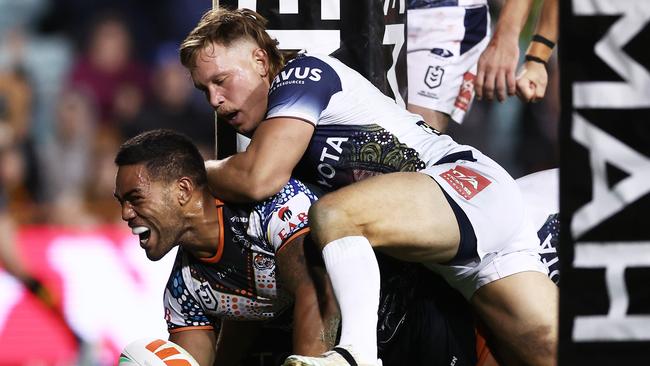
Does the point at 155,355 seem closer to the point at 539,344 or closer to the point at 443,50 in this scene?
the point at 539,344

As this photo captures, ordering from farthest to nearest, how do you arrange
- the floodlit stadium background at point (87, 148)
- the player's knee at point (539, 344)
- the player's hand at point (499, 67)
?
the floodlit stadium background at point (87, 148), the player's hand at point (499, 67), the player's knee at point (539, 344)

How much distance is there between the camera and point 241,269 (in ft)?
14.7

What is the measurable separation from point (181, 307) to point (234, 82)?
91cm

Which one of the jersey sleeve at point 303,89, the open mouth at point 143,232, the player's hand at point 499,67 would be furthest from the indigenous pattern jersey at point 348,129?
the player's hand at point 499,67

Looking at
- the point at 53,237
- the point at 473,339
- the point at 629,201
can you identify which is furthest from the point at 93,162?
the point at 629,201

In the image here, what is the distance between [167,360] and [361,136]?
3.33ft

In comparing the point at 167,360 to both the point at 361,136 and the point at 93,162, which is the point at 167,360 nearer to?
the point at 361,136

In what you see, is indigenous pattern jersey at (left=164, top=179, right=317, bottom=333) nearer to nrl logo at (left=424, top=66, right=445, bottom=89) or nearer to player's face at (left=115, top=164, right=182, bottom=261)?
player's face at (left=115, top=164, right=182, bottom=261)

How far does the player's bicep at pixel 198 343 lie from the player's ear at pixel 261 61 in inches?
40.0

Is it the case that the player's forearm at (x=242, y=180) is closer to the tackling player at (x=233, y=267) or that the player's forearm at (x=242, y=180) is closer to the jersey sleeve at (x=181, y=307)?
the tackling player at (x=233, y=267)

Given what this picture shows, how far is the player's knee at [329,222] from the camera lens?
3.80 m

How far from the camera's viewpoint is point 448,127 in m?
5.75

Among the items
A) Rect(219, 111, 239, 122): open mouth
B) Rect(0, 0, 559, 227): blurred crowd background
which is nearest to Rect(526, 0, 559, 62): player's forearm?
Rect(219, 111, 239, 122): open mouth

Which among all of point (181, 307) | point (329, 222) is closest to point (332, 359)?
point (329, 222)
